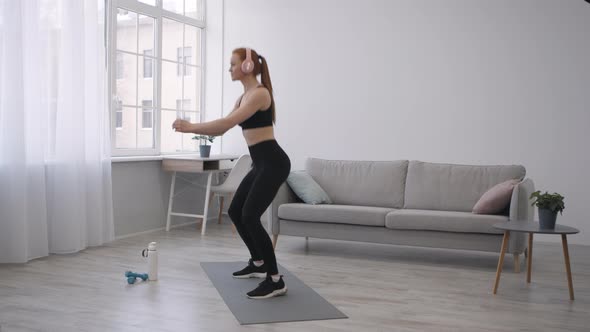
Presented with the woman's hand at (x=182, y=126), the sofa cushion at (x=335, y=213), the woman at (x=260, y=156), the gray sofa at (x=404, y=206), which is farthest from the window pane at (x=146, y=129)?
the woman's hand at (x=182, y=126)

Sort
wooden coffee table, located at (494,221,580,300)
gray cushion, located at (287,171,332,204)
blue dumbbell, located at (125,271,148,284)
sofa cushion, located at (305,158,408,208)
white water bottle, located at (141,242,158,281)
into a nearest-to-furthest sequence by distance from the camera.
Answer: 1. wooden coffee table, located at (494,221,580,300)
2. blue dumbbell, located at (125,271,148,284)
3. white water bottle, located at (141,242,158,281)
4. gray cushion, located at (287,171,332,204)
5. sofa cushion, located at (305,158,408,208)

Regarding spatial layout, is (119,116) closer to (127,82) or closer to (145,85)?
(127,82)

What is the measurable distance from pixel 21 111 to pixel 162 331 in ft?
7.73

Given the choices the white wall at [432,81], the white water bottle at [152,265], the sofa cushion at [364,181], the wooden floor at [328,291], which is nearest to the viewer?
the wooden floor at [328,291]

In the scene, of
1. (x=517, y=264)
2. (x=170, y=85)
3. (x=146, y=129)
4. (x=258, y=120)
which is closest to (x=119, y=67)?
(x=146, y=129)

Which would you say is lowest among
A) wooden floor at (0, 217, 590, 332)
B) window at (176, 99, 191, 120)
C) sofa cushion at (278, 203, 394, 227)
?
wooden floor at (0, 217, 590, 332)

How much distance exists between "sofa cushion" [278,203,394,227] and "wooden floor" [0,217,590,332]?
310 mm

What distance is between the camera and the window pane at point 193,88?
7211mm

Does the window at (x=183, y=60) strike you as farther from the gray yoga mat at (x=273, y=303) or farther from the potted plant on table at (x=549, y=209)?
the potted plant on table at (x=549, y=209)

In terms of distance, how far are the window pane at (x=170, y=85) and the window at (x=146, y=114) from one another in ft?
0.83

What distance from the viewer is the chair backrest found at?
6.34 meters

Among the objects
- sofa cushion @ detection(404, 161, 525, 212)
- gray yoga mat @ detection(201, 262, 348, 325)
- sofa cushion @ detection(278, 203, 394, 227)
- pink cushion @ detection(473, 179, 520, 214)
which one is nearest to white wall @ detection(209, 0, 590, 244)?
sofa cushion @ detection(404, 161, 525, 212)

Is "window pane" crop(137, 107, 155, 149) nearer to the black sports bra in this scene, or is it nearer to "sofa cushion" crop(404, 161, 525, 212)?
"sofa cushion" crop(404, 161, 525, 212)

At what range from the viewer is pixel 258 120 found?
142 inches
